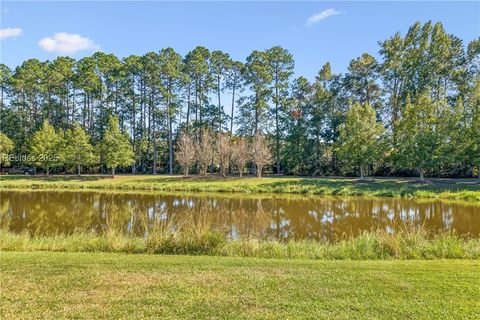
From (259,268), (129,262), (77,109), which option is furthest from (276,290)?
(77,109)

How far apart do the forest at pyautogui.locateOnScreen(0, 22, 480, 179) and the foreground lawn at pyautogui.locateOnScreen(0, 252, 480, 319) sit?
3187 centimetres

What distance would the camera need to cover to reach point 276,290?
229 inches

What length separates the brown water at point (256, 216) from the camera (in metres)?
15.0

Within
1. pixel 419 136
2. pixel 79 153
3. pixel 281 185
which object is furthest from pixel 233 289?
pixel 79 153

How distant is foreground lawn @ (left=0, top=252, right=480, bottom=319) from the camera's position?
4.91 meters

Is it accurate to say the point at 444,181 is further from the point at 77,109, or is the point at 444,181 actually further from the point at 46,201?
the point at 77,109

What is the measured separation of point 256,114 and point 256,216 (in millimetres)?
32961

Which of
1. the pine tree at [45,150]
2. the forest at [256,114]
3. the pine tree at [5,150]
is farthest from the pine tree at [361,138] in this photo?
the pine tree at [5,150]

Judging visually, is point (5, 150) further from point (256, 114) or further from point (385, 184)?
point (385, 184)

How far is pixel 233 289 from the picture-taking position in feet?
19.1

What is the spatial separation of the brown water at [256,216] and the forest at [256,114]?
45.0 ft

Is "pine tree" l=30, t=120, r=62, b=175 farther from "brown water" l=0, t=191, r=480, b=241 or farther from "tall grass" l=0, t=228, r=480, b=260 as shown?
"tall grass" l=0, t=228, r=480, b=260

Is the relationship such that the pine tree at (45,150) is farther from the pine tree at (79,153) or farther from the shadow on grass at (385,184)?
the shadow on grass at (385,184)

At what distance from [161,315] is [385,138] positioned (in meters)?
38.8
